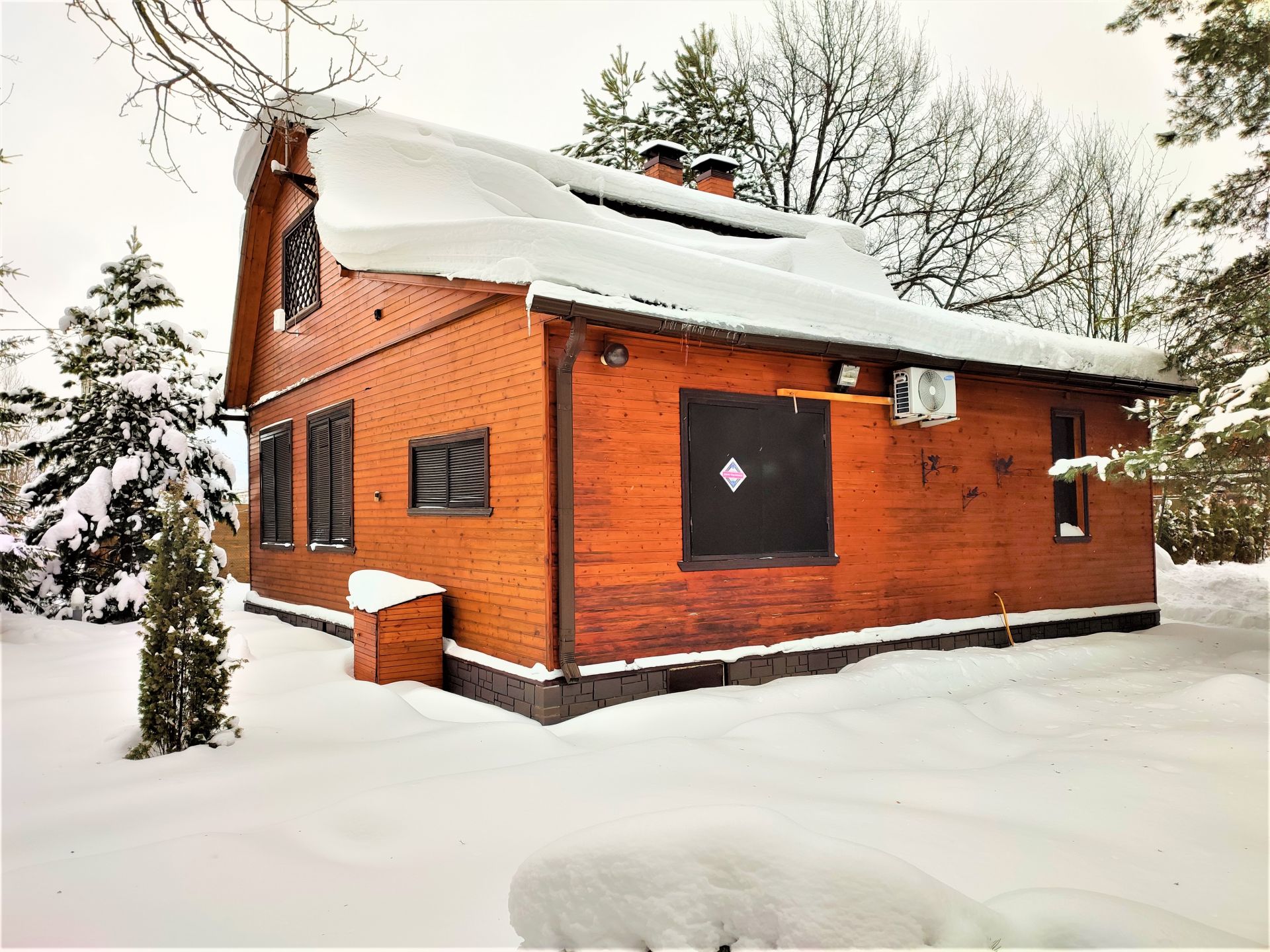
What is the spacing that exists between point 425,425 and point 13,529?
614 cm

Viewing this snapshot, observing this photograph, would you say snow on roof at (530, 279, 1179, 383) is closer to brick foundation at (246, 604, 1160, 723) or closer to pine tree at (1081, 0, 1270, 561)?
pine tree at (1081, 0, 1270, 561)

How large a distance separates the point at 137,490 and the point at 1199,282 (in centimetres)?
1274

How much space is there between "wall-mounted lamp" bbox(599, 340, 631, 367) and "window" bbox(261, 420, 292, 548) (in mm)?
6511

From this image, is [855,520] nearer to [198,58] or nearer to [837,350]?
[837,350]

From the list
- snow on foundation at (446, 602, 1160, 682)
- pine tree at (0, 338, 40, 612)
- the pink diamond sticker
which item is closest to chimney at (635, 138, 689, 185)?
the pink diamond sticker

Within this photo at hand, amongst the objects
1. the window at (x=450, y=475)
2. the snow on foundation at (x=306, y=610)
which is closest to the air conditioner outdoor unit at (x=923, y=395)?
the window at (x=450, y=475)

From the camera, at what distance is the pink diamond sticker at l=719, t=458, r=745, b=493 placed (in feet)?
21.1

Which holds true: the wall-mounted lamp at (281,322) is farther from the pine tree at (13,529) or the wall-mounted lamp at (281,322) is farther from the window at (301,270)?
the pine tree at (13,529)

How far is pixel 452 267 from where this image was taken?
5832 mm

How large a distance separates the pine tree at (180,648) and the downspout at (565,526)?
2.08m

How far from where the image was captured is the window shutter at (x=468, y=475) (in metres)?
6.34

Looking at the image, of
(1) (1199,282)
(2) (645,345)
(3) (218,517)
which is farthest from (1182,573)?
(3) (218,517)

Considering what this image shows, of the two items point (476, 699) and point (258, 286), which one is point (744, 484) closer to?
point (476, 699)

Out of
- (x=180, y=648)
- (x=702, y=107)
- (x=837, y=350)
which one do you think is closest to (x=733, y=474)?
(x=837, y=350)
